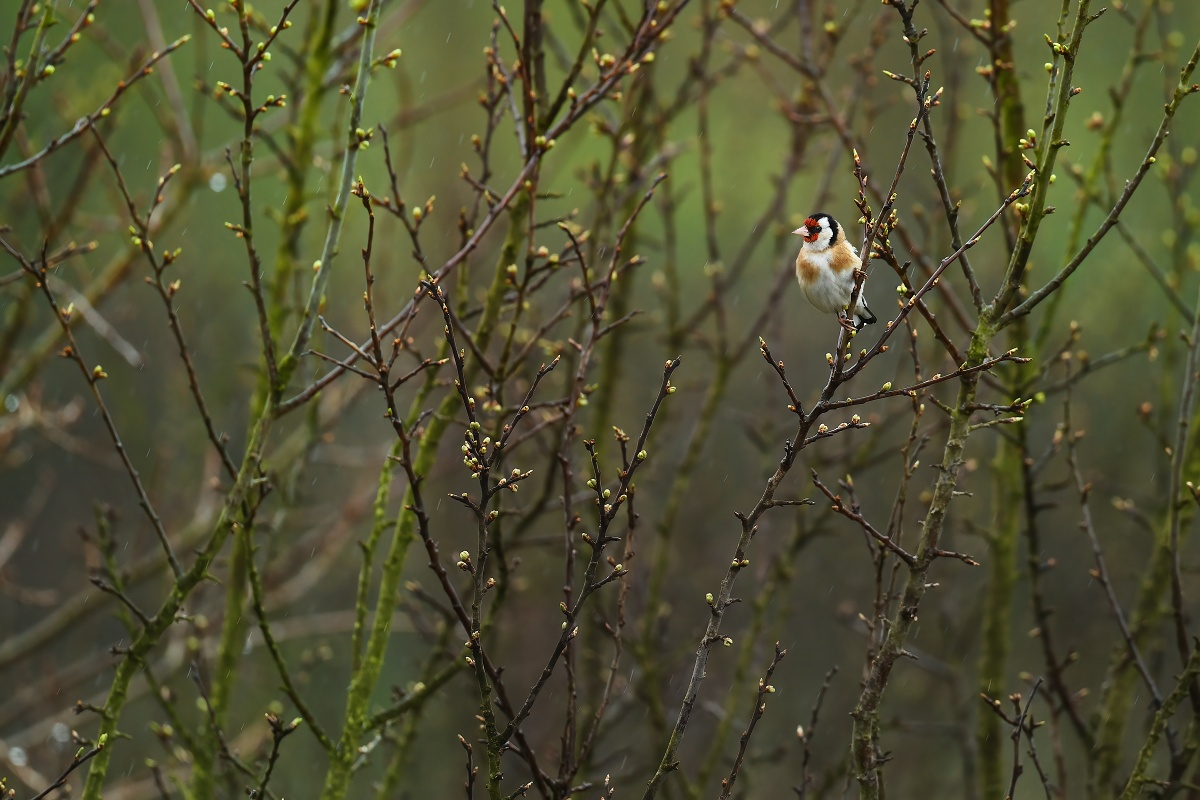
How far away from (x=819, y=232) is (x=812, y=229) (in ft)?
0.14

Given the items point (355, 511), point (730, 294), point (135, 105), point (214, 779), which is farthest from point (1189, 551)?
point (135, 105)

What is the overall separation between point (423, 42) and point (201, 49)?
874 centimetres

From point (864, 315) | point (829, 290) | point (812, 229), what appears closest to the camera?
point (829, 290)

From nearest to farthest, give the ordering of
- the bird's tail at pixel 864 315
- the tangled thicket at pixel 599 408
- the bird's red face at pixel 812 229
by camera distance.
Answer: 1. the tangled thicket at pixel 599 408
2. the bird's tail at pixel 864 315
3. the bird's red face at pixel 812 229

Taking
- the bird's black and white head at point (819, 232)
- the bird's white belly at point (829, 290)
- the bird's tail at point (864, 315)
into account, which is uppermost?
the bird's black and white head at point (819, 232)

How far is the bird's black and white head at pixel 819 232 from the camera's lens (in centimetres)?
371

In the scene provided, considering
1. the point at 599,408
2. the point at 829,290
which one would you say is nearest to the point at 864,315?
the point at 829,290

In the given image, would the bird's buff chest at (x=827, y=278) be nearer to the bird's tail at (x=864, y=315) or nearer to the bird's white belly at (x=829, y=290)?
the bird's white belly at (x=829, y=290)

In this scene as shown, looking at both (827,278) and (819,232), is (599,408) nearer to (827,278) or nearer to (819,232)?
(819,232)

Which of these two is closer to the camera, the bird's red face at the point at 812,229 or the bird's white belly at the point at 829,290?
the bird's white belly at the point at 829,290

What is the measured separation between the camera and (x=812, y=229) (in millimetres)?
3863

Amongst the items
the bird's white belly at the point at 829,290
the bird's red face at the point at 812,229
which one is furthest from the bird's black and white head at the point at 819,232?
the bird's white belly at the point at 829,290

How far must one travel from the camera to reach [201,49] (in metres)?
4.69

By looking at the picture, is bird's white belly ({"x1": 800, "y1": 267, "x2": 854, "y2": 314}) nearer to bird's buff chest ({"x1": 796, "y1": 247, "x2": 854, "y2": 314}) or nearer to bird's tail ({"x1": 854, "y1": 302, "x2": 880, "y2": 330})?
bird's buff chest ({"x1": 796, "y1": 247, "x2": 854, "y2": 314})
